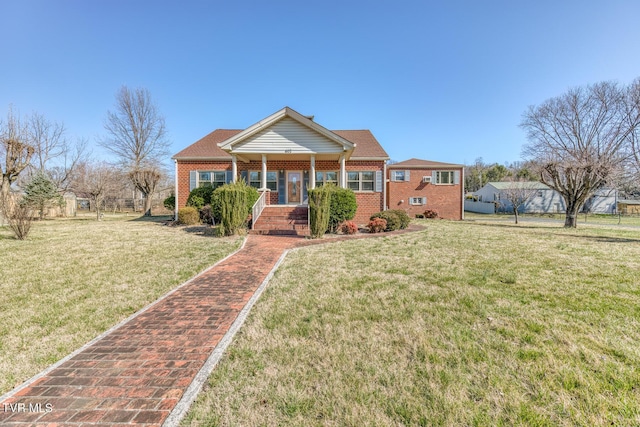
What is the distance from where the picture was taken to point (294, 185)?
1688cm

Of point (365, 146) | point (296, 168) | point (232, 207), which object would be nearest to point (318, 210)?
point (232, 207)

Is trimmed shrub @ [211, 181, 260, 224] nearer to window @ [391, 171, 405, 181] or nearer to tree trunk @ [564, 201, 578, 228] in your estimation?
window @ [391, 171, 405, 181]

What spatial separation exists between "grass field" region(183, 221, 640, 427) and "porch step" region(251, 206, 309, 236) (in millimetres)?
6553

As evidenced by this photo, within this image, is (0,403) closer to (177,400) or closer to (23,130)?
(177,400)

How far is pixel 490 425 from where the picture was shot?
2033 millimetres

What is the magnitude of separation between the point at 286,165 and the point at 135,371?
14687mm

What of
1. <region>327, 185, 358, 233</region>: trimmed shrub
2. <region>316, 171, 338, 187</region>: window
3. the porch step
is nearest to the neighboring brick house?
<region>316, 171, 338, 187</region>: window

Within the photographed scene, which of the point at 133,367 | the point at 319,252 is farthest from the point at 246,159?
the point at 133,367

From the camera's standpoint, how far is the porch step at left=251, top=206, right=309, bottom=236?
1225 centimetres

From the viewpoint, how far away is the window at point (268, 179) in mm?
16922

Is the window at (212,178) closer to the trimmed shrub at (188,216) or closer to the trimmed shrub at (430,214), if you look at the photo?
the trimmed shrub at (188,216)

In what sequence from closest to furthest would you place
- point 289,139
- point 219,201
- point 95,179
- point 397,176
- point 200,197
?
1. point 219,201
2. point 289,139
3. point 200,197
4. point 397,176
5. point 95,179

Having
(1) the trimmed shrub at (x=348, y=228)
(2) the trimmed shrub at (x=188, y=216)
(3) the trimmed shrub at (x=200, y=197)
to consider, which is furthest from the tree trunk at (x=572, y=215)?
(2) the trimmed shrub at (x=188, y=216)

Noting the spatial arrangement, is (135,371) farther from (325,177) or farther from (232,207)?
(325,177)
